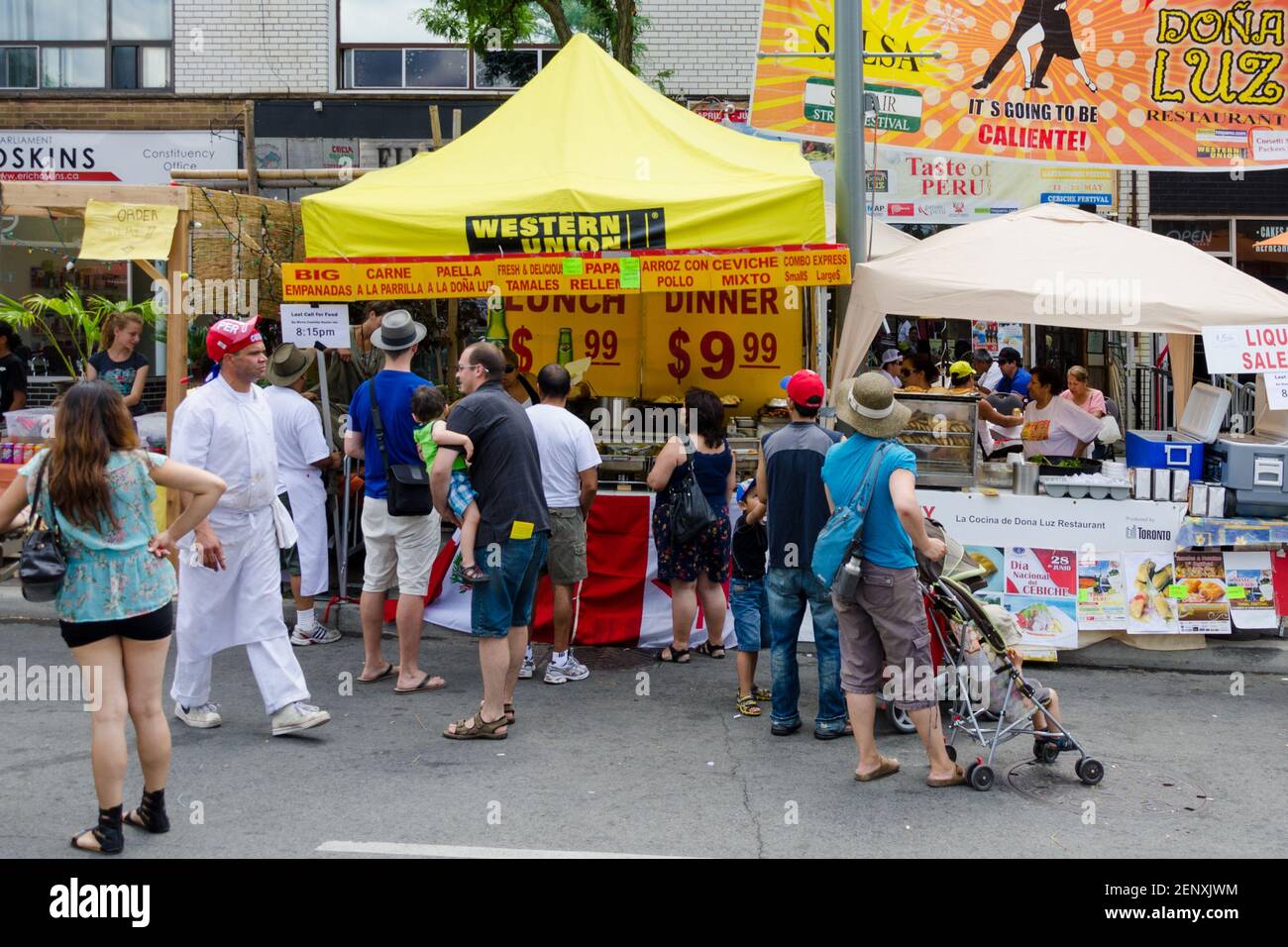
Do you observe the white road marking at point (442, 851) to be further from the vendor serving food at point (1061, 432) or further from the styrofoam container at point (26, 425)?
the vendor serving food at point (1061, 432)

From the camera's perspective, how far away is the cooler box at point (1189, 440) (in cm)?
823

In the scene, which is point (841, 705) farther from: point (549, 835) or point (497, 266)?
point (497, 266)

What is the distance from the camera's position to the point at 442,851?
4883 millimetres

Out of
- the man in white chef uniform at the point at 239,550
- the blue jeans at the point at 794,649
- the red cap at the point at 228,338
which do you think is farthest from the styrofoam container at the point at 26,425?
the blue jeans at the point at 794,649

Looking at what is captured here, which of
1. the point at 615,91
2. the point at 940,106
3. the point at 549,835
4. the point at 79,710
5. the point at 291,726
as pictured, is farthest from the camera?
the point at 940,106

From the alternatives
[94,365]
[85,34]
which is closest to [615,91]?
[94,365]

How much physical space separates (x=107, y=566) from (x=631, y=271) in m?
4.35

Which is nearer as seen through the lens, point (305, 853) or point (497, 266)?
point (305, 853)

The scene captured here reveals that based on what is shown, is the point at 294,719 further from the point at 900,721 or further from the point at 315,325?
the point at 315,325

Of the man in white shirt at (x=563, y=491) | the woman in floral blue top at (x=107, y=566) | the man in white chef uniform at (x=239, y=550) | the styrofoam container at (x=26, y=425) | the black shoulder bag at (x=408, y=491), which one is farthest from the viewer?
the styrofoam container at (x=26, y=425)

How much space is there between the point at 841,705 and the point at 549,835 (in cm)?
194

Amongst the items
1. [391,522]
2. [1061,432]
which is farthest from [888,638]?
[1061,432]

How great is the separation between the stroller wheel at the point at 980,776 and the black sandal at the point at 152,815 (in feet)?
10.9
